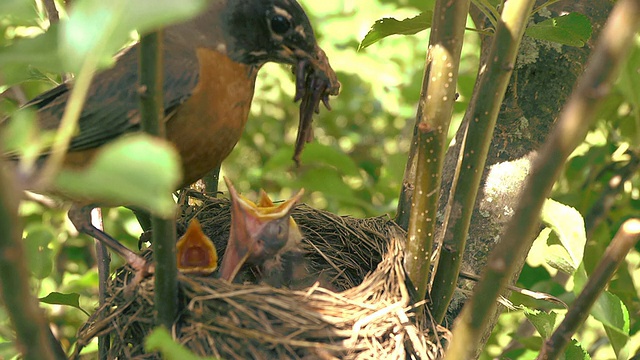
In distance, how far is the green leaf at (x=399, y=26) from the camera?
6.41 ft

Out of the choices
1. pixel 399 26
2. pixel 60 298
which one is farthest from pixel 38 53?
pixel 60 298

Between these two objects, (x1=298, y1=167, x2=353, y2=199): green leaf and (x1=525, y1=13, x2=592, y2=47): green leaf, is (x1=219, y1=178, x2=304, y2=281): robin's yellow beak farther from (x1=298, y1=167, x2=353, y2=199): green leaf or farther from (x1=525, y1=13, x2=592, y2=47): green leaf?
(x1=525, y1=13, x2=592, y2=47): green leaf

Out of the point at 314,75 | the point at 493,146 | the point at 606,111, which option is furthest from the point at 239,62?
the point at 606,111

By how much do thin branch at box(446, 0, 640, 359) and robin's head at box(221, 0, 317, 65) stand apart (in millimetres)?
1498

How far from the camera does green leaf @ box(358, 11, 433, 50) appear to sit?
1.96 metres

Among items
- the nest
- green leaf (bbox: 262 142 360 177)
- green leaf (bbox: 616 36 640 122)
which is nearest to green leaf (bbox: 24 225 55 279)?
the nest

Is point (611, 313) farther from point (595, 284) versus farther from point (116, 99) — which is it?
point (116, 99)

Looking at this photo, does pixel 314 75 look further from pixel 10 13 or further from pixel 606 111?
pixel 10 13

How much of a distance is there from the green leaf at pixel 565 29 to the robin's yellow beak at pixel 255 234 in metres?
1.03

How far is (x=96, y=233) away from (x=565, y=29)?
140cm

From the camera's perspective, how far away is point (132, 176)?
70cm

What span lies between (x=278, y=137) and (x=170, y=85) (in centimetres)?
291

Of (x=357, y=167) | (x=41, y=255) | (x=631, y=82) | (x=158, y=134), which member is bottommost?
(x=357, y=167)

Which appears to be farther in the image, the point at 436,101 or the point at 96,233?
the point at 96,233
